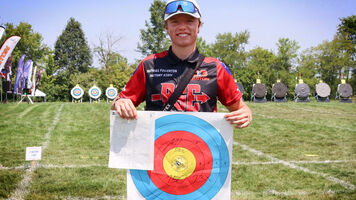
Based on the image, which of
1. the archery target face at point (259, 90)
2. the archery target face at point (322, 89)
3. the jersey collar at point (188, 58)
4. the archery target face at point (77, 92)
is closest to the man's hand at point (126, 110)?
the jersey collar at point (188, 58)

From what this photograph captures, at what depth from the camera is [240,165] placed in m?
5.40

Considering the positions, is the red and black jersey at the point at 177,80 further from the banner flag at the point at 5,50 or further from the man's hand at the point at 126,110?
the banner flag at the point at 5,50

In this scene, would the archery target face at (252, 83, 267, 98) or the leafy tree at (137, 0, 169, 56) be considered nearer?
the archery target face at (252, 83, 267, 98)

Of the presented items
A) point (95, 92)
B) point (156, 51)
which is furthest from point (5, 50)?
point (156, 51)

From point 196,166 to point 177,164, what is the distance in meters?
0.10

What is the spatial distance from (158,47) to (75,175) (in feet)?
137

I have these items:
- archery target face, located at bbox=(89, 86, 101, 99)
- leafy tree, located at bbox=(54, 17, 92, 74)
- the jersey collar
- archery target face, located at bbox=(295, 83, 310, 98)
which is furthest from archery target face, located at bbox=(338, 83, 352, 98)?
leafy tree, located at bbox=(54, 17, 92, 74)

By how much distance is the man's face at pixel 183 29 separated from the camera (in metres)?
1.82

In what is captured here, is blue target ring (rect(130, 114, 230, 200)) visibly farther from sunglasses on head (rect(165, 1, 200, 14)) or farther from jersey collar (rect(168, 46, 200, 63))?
sunglasses on head (rect(165, 1, 200, 14))

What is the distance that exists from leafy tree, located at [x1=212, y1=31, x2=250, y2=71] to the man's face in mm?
47696

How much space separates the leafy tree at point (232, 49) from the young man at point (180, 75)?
1874 inches

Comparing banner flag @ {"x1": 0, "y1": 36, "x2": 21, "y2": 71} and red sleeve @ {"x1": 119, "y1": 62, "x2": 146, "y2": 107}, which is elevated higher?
banner flag @ {"x1": 0, "y1": 36, "x2": 21, "y2": 71}

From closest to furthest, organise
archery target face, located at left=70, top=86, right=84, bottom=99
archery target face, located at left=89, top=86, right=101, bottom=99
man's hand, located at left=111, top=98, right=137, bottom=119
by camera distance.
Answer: man's hand, located at left=111, top=98, right=137, bottom=119 < archery target face, located at left=89, top=86, right=101, bottom=99 < archery target face, located at left=70, top=86, right=84, bottom=99

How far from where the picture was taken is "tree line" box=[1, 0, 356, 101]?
4262cm
